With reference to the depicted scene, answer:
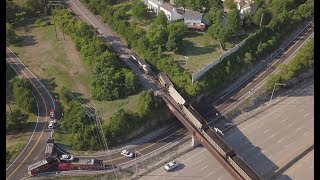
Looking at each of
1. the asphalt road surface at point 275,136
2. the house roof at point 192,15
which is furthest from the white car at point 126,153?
the house roof at point 192,15

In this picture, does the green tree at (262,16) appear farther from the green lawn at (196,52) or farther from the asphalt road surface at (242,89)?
the green lawn at (196,52)

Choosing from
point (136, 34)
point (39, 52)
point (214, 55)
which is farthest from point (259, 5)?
point (39, 52)

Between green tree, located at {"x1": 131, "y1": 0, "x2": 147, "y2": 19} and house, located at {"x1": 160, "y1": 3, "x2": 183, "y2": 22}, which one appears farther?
house, located at {"x1": 160, "y1": 3, "x2": 183, "y2": 22}

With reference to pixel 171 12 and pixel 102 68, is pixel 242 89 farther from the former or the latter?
pixel 102 68

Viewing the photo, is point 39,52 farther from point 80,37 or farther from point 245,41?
point 245,41

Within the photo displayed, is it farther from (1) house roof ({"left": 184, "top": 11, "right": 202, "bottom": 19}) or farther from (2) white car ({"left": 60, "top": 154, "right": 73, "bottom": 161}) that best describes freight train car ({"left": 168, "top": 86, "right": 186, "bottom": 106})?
(1) house roof ({"left": 184, "top": 11, "right": 202, "bottom": 19})

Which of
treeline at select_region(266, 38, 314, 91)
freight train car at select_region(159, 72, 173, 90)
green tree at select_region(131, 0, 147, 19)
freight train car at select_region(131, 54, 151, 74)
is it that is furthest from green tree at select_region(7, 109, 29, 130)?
treeline at select_region(266, 38, 314, 91)

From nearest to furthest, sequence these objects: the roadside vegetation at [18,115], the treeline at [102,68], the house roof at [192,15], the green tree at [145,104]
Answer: the roadside vegetation at [18,115] < the green tree at [145,104] < the treeline at [102,68] < the house roof at [192,15]
